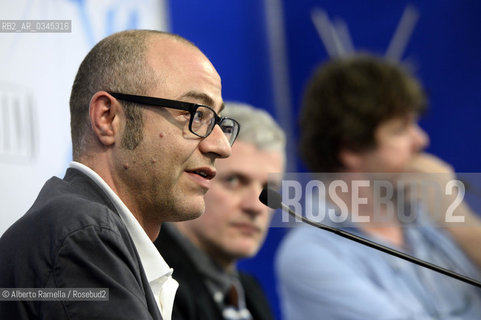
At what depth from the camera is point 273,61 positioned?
Answer: 368cm

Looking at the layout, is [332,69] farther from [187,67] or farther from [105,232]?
[105,232]

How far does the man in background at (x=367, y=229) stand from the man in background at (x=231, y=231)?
19 cm

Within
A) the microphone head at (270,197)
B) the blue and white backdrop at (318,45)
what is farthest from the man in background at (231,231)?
the microphone head at (270,197)

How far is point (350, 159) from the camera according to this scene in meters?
2.66

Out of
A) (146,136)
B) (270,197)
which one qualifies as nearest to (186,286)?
(270,197)

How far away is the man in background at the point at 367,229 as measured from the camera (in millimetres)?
2346

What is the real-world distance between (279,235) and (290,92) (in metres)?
0.77

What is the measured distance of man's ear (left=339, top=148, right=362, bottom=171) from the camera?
2.64m

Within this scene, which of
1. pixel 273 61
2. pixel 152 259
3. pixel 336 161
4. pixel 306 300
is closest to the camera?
pixel 152 259

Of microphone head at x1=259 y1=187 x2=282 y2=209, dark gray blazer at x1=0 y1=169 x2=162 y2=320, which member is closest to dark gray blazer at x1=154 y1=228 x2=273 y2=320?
microphone head at x1=259 y1=187 x2=282 y2=209

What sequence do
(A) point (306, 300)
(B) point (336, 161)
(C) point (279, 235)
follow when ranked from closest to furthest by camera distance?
(A) point (306, 300) → (B) point (336, 161) → (C) point (279, 235)

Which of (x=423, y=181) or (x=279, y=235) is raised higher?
(x=423, y=181)

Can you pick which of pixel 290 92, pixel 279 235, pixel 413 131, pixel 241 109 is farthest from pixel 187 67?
pixel 290 92

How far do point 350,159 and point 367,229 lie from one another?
28 cm
